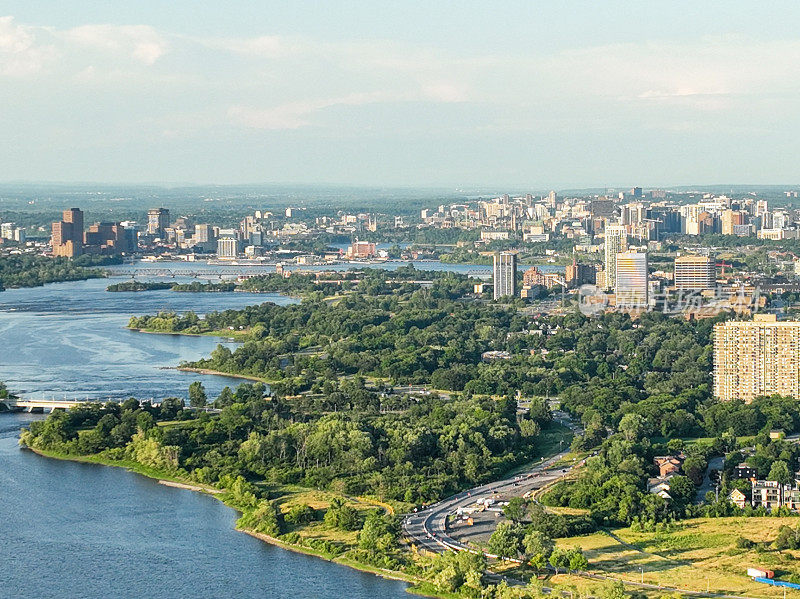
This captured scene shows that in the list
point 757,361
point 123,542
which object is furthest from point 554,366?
point 123,542

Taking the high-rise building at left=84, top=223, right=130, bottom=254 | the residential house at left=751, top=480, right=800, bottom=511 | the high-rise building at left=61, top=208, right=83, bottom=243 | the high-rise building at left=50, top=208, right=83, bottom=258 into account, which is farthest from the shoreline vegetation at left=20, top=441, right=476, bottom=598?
the high-rise building at left=84, top=223, right=130, bottom=254

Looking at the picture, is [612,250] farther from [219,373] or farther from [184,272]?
[219,373]

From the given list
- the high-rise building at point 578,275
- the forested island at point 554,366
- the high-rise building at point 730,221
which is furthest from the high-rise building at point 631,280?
the high-rise building at point 730,221

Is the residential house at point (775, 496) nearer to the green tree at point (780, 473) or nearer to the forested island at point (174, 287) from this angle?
the green tree at point (780, 473)

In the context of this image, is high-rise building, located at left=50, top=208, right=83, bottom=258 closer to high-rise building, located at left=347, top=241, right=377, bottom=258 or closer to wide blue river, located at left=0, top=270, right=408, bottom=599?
high-rise building, located at left=347, top=241, right=377, bottom=258

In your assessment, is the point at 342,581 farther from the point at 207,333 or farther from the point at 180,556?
the point at 207,333

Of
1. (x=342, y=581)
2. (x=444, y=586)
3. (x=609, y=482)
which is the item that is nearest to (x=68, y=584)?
(x=342, y=581)
